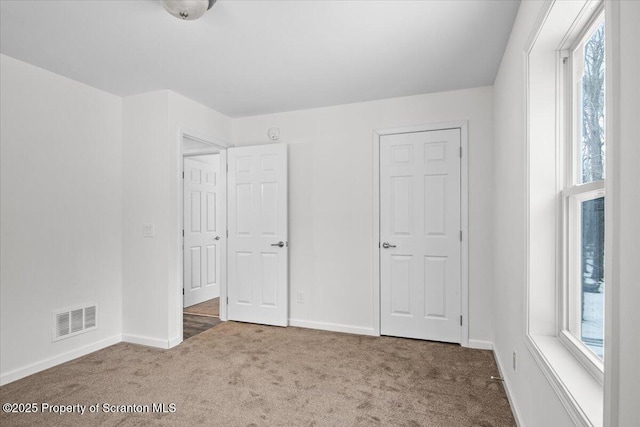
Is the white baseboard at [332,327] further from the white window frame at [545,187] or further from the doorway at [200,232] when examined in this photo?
the white window frame at [545,187]

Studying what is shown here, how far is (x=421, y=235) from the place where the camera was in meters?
3.41

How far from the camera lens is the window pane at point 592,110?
52.6 inches

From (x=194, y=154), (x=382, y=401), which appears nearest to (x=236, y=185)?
(x=194, y=154)

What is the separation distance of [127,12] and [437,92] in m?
2.65

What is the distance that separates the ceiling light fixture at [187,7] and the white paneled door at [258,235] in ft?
6.41

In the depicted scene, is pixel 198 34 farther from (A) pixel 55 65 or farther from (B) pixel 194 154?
(B) pixel 194 154

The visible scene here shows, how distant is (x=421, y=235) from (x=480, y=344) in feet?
3.71

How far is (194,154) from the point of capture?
15.2 ft

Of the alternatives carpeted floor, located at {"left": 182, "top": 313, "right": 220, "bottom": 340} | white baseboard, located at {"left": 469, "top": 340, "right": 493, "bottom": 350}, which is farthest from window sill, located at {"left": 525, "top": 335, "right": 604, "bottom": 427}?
carpeted floor, located at {"left": 182, "top": 313, "right": 220, "bottom": 340}

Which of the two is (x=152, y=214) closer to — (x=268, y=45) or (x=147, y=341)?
(x=147, y=341)

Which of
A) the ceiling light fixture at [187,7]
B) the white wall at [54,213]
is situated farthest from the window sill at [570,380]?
the white wall at [54,213]

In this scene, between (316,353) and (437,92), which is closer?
(316,353)

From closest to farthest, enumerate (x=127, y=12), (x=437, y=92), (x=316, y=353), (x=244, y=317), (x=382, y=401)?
(x=127, y=12) < (x=382, y=401) < (x=316, y=353) < (x=437, y=92) < (x=244, y=317)

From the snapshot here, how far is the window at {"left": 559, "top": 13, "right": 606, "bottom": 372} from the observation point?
135 centimetres
